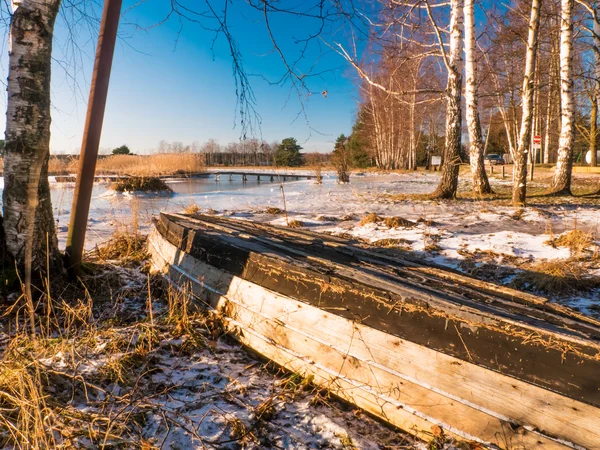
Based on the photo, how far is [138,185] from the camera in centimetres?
1354

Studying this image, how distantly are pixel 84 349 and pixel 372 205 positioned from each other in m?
→ 7.46

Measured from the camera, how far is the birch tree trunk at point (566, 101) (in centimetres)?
842

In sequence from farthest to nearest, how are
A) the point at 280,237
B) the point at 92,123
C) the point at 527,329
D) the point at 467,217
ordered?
1. the point at 467,217
2. the point at 280,237
3. the point at 92,123
4. the point at 527,329

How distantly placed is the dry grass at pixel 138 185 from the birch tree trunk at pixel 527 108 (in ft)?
38.7

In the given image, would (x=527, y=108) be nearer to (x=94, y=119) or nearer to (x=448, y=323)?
(x=448, y=323)

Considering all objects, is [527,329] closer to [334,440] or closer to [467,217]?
[334,440]

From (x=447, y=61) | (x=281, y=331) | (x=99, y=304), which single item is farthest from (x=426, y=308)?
(x=447, y=61)

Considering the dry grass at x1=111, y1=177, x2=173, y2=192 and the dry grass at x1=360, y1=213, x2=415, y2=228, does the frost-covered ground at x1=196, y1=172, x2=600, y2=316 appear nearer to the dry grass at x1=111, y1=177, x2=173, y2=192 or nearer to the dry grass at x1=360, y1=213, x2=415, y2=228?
the dry grass at x1=360, y1=213, x2=415, y2=228

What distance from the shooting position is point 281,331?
2.14 m

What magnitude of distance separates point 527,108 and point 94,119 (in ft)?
25.7

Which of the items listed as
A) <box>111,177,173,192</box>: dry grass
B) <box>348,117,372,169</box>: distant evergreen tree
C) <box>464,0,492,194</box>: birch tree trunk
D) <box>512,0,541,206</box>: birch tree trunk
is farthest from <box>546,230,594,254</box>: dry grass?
<box>348,117,372,169</box>: distant evergreen tree

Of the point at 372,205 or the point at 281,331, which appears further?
the point at 372,205

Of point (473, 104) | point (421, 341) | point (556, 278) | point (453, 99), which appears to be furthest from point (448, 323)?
point (473, 104)

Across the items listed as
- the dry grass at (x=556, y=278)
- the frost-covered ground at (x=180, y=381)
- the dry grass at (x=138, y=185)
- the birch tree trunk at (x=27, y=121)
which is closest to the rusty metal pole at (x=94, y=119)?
the birch tree trunk at (x=27, y=121)
